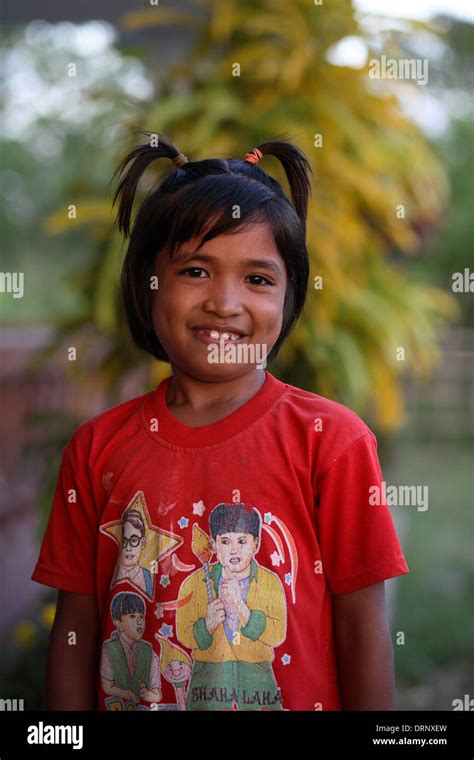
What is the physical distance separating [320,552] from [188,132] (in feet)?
6.61

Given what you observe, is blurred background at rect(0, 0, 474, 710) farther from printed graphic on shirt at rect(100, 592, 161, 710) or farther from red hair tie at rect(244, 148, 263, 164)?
printed graphic on shirt at rect(100, 592, 161, 710)

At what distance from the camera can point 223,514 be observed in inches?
47.9

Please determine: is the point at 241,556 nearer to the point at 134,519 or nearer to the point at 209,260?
the point at 134,519

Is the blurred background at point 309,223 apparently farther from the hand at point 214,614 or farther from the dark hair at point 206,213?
the hand at point 214,614

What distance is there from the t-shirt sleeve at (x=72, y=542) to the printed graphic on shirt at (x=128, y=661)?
0.35 feet

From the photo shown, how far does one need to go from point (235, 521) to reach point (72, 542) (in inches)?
11.3

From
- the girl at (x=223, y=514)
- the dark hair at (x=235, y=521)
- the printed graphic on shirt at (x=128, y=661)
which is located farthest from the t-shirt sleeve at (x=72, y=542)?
the dark hair at (x=235, y=521)

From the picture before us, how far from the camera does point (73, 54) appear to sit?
4.47m

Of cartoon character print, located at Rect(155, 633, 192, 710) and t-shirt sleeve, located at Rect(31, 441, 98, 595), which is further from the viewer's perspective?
t-shirt sleeve, located at Rect(31, 441, 98, 595)

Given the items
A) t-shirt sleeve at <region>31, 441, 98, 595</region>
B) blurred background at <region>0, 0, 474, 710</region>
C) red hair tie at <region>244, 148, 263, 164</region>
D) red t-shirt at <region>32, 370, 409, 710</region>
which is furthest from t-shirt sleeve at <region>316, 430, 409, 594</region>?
blurred background at <region>0, 0, 474, 710</region>

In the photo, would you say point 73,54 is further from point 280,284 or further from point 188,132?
point 280,284

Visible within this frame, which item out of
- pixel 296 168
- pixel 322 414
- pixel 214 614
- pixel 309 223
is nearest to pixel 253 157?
pixel 296 168

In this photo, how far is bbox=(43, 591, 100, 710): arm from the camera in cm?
134

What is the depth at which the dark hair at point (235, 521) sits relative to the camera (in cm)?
121
